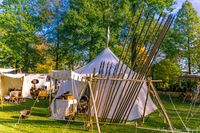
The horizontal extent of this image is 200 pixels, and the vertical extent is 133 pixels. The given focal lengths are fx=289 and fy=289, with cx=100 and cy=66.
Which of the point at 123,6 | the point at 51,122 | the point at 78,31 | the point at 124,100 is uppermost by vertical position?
the point at 123,6

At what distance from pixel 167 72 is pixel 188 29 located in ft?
18.4

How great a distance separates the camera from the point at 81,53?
2558 centimetres

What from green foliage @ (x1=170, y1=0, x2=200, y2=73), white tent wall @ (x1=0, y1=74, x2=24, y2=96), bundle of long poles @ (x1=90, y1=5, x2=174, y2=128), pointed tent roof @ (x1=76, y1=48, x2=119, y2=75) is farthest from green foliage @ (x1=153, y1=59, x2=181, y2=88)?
bundle of long poles @ (x1=90, y1=5, x2=174, y2=128)

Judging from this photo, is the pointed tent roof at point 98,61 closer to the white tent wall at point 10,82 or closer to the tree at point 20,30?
the white tent wall at point 10,82

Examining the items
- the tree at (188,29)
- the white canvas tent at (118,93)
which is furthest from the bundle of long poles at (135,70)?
the tree at (188,29)

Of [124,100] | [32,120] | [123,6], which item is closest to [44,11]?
[123,6]

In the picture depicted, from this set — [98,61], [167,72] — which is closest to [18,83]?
[98,61]

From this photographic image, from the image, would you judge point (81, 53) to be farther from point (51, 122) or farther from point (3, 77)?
point (51, 122)

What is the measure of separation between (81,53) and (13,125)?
1675 cm

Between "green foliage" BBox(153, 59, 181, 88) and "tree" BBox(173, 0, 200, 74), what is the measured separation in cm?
281

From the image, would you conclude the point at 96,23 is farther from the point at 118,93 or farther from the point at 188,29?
the point at 118,93

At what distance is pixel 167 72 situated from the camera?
81.7 ft

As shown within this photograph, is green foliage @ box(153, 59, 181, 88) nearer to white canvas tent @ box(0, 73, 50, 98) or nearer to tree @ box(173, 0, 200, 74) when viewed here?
tree @ box(173, 0, 200, 74)

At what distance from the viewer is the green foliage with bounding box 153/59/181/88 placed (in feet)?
81.4
